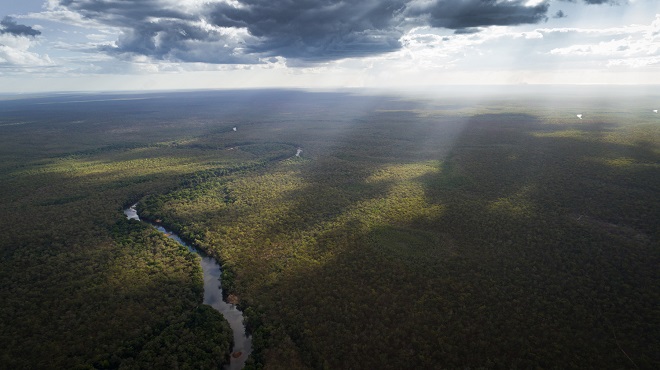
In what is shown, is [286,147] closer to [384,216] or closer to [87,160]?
[87,160]

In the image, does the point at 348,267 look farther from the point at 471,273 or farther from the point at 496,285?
the point at 496,285

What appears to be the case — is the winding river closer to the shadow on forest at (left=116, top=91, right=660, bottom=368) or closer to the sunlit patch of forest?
the sunlit patch of forest

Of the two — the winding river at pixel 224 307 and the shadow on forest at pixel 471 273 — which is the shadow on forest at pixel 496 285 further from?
the winding river at pixel 224 307

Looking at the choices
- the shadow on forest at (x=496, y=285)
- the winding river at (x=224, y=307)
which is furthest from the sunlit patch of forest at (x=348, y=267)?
the winding river at (x=224, y=307)

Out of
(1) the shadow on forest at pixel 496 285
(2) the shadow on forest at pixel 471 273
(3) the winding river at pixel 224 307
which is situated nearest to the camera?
(1) the shadow on forest at pixel 496 285

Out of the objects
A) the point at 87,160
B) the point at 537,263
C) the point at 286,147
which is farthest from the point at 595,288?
the point at 87,160
